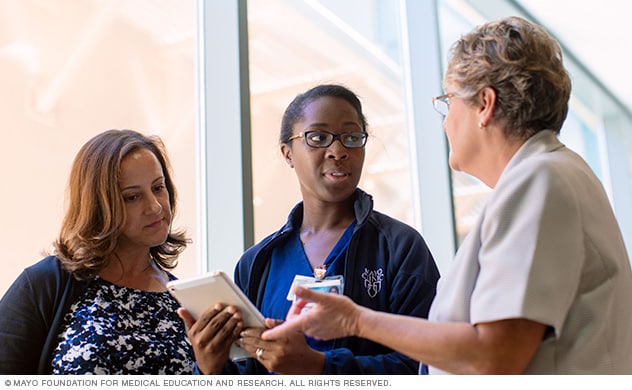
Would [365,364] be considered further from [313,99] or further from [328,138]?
[313,99]

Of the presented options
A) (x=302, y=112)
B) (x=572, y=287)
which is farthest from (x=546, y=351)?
(x=302, y=112)

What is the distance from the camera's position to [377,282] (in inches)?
70.6

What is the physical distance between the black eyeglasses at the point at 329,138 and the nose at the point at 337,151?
0.01 metres

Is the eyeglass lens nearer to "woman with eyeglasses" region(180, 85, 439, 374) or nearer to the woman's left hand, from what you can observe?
"woman with eyeglasses" region(180, 85, 439, 374)

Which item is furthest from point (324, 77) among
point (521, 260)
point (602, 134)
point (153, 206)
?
point (602, 134)

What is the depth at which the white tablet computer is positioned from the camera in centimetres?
154

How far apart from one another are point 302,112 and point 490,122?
2.42 feet

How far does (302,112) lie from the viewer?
2.04m

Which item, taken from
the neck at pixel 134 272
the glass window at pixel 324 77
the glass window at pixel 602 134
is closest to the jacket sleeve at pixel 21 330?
the neck at pixel 134 272

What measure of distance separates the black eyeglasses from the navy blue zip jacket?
0.17m

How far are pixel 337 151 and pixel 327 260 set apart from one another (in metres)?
0.32

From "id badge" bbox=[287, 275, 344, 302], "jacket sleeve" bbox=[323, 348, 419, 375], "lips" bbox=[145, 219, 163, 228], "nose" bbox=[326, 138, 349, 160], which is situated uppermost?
"nose" bbox=[326, 138, 349, 160]

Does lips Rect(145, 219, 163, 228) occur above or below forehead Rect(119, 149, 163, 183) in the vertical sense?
below

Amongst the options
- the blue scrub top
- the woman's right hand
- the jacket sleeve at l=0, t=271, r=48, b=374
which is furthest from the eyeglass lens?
the jacket sleeve at l=0, t=271, r=48, b=374
